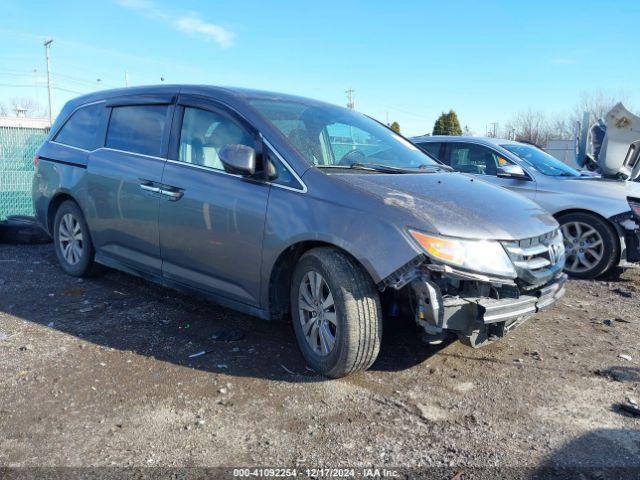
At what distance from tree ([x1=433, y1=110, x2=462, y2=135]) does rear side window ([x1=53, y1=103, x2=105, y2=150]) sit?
34.4m

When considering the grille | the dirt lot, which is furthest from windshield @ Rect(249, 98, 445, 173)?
the dirt lot

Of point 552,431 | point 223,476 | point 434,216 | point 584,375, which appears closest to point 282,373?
point 223,476

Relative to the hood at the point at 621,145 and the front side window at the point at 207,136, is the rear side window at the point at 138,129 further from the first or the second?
the hood at the point at 621,145

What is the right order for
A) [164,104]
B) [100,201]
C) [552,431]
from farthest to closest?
[100,201] → [164,104] → [552,431]

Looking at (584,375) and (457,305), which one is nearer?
(457,305)

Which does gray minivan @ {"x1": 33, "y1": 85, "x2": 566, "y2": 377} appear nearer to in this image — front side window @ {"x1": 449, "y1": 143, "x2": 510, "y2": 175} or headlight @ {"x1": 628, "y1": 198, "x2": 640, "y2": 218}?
front side window @ {"x1": 449, "y1": 143, "x2": 510, "y2": 175}

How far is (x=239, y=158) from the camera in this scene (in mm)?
3545

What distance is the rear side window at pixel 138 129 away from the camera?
445 cm

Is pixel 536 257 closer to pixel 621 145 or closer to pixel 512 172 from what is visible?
pixel 512 172

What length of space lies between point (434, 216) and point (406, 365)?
1.14 m

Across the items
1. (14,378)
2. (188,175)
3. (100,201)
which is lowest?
(14,378)

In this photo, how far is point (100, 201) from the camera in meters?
4.84

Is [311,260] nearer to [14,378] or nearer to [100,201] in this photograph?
[14,378]

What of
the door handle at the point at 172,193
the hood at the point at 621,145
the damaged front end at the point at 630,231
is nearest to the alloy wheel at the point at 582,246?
the damaged front end at the point at 630,231
